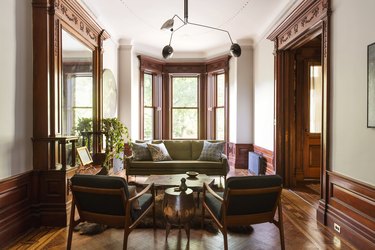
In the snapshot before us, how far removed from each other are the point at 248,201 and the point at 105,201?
127cm

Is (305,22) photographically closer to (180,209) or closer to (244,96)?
(244,96)

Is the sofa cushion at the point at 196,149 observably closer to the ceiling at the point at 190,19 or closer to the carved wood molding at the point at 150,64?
the ceiling at the point at 190,19

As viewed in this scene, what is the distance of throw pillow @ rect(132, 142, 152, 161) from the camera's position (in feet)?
17.0

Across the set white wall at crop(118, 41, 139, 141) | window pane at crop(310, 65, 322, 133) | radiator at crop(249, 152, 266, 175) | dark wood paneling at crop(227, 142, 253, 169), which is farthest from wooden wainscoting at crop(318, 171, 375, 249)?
white wall at crop(118, 41, 139, 141)

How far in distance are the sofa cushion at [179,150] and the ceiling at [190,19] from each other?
2499 mm

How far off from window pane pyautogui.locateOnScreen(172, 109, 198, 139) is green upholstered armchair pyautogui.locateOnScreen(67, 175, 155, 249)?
5.24 meters

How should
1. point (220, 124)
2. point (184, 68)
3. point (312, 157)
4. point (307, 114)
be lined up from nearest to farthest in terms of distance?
point (307, 114)
point (312, 157)
point (220, 124)
point (184, 68)

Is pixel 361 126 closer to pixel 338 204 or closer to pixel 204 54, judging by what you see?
pixel 338 204

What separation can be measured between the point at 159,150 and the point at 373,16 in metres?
3.95

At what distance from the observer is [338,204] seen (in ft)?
9.53

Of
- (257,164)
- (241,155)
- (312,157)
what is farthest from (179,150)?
(312,157)

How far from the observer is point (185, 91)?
7.71 metres

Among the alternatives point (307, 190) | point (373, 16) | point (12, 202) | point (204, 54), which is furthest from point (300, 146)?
point (12, 202)

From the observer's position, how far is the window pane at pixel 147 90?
23.7 feet
